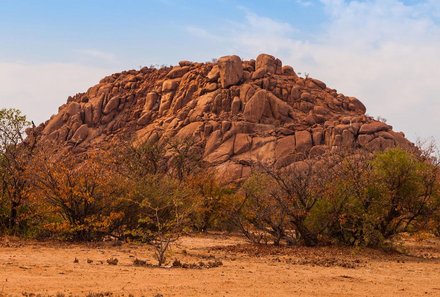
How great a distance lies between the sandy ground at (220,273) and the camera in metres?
11.7

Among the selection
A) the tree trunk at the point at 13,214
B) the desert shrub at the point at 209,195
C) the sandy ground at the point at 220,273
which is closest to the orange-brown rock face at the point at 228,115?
the desert shrub at the point at 209,195

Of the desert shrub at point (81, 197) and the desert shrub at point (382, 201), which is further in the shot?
the desert shrub at point (382, 201)

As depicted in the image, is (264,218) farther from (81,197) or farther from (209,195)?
(209,195)

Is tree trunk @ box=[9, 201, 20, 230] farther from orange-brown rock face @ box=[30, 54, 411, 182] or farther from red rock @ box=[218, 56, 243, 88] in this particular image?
red rock @ box=[218, 56, 243, 88]

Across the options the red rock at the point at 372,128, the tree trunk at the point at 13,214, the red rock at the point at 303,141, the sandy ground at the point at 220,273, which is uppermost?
the red rock at the point at 372,128

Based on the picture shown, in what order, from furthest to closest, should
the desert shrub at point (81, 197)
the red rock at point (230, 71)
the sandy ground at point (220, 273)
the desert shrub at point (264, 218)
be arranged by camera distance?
the red rock at point (230, 71) < the desert shrub at point (264, 218) < the desert shrub at point (81, 197) < the sandy ground at point (220, 273)

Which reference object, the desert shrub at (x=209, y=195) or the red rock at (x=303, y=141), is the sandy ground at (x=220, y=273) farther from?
the red rock at (x=303, y=141)

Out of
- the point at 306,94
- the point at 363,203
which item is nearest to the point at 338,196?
the point at 363,203

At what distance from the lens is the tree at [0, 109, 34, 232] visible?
2319 centimetres

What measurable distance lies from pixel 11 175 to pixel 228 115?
4745cm

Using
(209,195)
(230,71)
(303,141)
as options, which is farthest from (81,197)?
(230,71)

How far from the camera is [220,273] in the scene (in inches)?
576

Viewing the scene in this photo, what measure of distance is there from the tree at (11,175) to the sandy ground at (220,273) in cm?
264

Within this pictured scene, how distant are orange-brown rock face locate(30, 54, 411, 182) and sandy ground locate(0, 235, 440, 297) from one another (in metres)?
35.7
